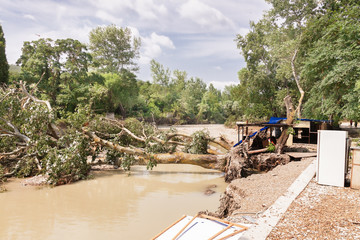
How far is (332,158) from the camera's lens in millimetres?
6074

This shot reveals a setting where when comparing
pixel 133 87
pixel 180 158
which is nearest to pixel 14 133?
pixel 180 158

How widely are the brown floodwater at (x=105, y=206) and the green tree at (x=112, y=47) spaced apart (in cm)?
2974

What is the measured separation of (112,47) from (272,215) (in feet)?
124

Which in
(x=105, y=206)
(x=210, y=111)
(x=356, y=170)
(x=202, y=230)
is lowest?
(x=105, y=206)

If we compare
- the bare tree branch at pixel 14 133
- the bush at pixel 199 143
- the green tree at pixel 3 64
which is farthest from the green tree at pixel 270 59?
the green tree at pixel 3 64

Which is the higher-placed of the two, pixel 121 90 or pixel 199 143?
pixel 121 90

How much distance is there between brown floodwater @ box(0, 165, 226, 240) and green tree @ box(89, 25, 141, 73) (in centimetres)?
2974

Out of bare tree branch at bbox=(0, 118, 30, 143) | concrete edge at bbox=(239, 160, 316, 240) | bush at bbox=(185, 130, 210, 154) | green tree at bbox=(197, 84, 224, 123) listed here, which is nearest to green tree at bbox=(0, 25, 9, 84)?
bare tree branch at bbox=(0, 118, 30, 143)

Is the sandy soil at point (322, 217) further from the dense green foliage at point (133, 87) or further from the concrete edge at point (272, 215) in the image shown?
the dense green foliage at point (133, 87)

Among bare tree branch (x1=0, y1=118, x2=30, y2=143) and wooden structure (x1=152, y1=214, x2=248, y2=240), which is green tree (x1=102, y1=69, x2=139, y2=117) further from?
wooden structure (x1=152, y1=214, x2=248, y2=240)

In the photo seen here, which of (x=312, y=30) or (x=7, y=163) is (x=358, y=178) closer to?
(x=7, y=163)

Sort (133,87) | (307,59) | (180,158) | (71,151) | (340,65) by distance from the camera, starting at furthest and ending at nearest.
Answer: (133,87), (307,59), (340,65), (180,158), (71,151)

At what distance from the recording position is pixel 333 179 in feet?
19.6

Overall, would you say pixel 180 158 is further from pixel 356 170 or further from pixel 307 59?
pixel 307 59
